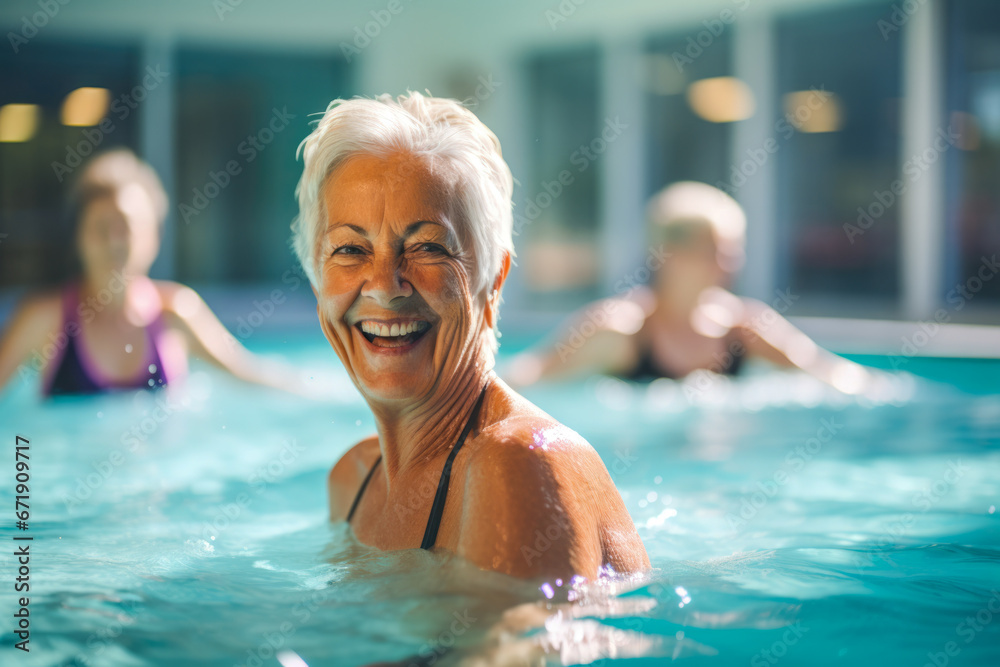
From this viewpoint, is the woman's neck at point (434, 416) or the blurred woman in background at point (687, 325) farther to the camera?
the blurred woman in background at point (687, 325)

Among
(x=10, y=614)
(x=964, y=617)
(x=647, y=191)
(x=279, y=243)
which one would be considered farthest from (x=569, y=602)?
(x=279, y=243)

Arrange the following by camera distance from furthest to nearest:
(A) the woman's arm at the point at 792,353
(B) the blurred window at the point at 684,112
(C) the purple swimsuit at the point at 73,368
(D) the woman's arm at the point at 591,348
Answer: (B) the blurred window at the point at 684,112 < (A) the woman's arm at the point at 792,353 < (D) the woman's arm at the point at 591,348 < (C) the purple swimsuit at the point at 73,368

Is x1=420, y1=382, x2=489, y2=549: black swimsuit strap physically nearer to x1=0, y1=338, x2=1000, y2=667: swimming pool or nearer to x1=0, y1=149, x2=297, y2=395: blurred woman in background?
x1=0, y1=338, x2=1000, y2=667: swimming pool

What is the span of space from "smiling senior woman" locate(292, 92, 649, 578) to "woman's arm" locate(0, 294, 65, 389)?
2.99m

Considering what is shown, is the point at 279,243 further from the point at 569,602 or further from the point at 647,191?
the point at 569,602

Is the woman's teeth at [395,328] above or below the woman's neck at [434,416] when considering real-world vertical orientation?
above

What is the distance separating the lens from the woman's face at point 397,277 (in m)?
1.62

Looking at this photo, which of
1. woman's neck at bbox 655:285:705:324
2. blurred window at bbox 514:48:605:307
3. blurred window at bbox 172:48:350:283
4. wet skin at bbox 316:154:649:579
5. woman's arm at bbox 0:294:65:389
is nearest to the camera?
wet skin at bbox 316:154:649:579

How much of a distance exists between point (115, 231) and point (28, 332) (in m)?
0.61

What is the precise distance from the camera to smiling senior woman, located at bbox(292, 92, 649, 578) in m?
1.52

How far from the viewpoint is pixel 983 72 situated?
24.3 feet

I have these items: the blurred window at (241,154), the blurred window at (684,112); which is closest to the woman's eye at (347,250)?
the blurred window at (684,112)

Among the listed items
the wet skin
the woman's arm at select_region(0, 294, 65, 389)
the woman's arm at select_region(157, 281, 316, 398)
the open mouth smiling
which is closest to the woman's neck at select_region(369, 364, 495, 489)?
the wet skin

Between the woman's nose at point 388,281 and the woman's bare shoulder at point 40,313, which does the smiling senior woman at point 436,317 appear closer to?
the woman's nose at point 388,281
